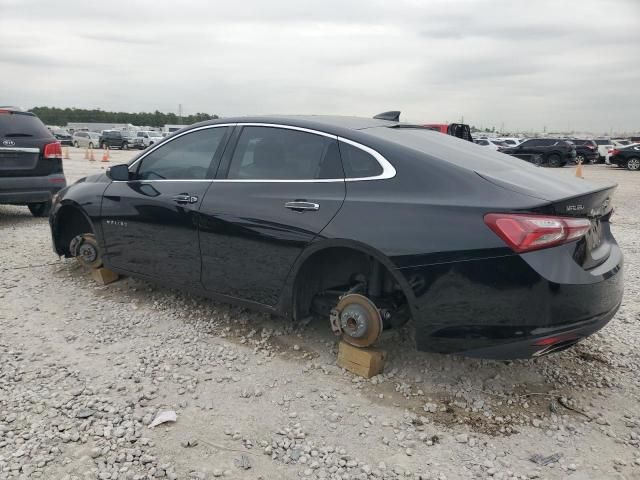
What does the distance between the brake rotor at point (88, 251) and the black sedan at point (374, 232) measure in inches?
22.6

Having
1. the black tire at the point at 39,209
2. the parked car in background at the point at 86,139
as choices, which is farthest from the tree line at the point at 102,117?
the black tire at the point at 39,209

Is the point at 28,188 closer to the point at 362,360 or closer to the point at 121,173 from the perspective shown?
the point at 121,173

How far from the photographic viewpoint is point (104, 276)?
4875 millimetres

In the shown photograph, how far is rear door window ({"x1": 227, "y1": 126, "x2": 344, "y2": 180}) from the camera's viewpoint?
11.1 ft

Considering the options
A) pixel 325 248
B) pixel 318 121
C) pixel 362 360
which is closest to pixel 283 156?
pixel 318 121

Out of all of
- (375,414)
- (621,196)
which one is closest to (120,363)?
(375,414)

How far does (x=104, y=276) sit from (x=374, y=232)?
295 centimetres

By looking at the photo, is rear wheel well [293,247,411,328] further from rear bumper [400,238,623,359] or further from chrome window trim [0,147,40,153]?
chrome window trim [0,147,40,153]

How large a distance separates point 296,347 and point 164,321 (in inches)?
43.6

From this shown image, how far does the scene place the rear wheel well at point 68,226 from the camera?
5.03 metres

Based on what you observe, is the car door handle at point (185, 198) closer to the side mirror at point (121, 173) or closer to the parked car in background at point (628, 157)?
the side mirror at point (121, 173)

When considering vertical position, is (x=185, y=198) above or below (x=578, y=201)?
below

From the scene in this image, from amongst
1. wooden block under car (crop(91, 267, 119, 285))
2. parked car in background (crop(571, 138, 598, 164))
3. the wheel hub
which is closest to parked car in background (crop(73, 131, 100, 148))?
parked car in background (crop(571, 138, 598, 164))

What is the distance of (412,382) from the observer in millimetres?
3305
